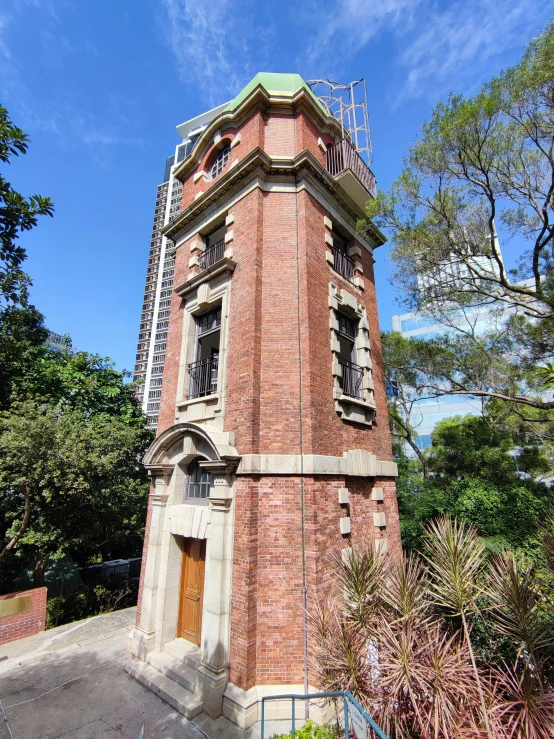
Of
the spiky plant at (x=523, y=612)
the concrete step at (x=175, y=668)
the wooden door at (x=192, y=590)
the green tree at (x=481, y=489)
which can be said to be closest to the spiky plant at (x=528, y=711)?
the spiky plant at (x=523, y=612)

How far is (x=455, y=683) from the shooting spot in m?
4.34

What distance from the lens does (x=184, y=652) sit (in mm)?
7762

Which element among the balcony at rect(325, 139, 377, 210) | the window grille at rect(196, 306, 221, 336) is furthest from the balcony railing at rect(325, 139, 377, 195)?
the window grille at rect(196, 306, 221, 336)

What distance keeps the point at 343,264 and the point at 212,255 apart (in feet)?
13.9

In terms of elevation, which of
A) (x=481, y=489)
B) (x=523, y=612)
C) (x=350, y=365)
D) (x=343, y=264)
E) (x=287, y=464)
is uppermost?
(x=343, y=264)

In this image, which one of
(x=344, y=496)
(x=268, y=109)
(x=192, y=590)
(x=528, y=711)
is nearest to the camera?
(x=528, y=711)

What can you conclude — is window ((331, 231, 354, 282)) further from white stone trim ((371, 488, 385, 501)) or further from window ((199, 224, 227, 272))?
white stone trim ((371, 488, 385, 501))

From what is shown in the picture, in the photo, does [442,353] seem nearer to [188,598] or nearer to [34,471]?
[188,598]

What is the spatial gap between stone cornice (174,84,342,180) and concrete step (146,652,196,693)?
14777 millimetres

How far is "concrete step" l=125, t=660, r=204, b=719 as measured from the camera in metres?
6.45

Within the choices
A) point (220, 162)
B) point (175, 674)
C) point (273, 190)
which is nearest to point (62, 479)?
point (175, 674)

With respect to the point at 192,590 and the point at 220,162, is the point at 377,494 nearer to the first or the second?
the point at 192,590

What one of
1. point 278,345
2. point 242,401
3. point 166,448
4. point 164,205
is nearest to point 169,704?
point 166,448

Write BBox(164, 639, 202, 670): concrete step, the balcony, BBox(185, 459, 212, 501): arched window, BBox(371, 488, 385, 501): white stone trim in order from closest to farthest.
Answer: BBox(164, 639, 202, 670): concrete step
BBox(185, 459, 212, 501): arched window
BBox(371, 488, 385, 501): white stone trim
the balcony
